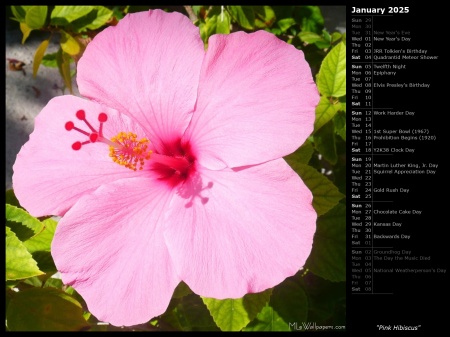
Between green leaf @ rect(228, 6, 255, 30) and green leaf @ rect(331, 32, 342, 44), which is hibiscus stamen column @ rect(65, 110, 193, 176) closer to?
green leaf @ rect(228, 6, 255, 30)

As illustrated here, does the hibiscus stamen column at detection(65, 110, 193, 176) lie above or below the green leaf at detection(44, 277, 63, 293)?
above

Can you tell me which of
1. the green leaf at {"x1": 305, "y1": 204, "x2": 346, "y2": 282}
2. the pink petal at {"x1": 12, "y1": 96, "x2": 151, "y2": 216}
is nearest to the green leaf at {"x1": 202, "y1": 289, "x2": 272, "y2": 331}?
the green leaf at {"x1": 305, "y1": 204, "x2": 346, "y2": 282}

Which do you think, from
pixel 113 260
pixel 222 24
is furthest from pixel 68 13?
pixel 113 260

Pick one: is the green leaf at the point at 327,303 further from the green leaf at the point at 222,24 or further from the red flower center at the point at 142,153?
the green leaf at the point at 222,24

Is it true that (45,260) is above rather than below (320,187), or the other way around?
below

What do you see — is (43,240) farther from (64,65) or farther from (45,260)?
(64,65)

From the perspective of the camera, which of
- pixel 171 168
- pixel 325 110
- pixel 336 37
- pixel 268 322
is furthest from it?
pixel 336 37
